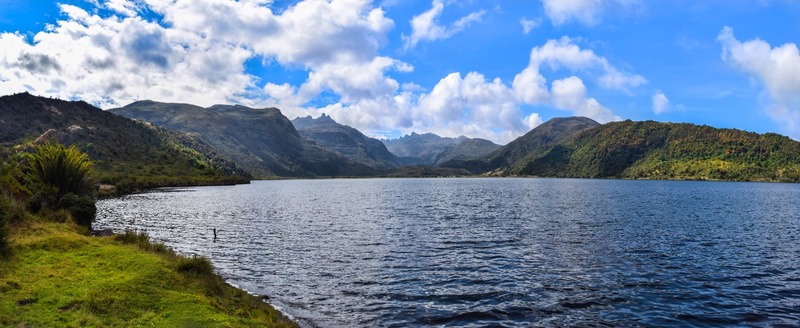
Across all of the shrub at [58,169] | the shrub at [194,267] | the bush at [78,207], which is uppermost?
the shrub at [58,169]

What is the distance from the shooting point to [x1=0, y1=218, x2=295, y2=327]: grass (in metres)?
17.1

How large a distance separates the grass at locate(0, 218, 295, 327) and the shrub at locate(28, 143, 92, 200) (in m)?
22.6

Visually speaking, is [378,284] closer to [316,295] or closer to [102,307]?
[316,295]

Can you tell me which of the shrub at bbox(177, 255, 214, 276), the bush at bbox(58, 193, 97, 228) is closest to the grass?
the shrub at bbox(177, 255, 214, 276)

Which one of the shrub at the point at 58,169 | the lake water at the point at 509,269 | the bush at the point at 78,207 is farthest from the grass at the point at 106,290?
the shrub at the point at 58,169

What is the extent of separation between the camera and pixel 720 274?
3556 cm

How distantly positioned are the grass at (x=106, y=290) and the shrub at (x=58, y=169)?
889 inches

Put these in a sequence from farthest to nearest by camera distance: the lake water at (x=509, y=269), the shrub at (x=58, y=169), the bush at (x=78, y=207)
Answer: the shrub at (x=58, y=169)
the bush at (x=78, y=207)
the lake water at (x=509, y=269)

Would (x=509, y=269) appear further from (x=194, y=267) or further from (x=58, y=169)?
(x=58, y=169)

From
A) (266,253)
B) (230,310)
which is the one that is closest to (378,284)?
(230,310)

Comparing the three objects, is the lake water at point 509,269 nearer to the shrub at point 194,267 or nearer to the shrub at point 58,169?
the shrub at point 194,267

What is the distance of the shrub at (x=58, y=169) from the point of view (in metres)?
47.4

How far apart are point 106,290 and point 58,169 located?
3835 cm

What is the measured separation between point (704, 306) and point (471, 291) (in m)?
14.8
